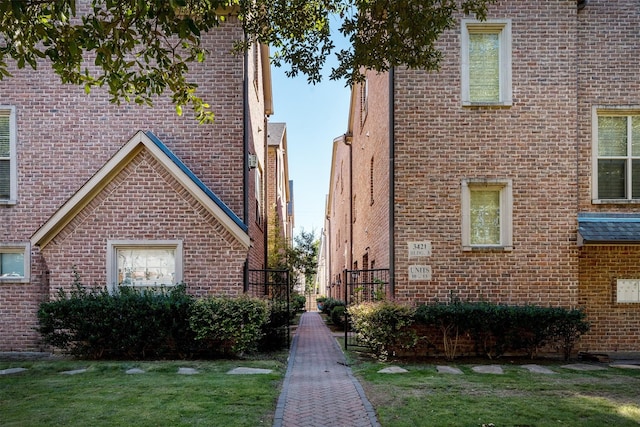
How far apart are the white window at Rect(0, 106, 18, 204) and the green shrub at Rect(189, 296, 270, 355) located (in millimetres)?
5425

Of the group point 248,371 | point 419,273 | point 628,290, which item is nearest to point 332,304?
point 419,273

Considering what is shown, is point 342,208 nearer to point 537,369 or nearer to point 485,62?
point 485,62

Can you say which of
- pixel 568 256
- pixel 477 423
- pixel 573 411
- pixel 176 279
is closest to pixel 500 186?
pixel 568 256

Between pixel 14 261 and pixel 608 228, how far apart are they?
527 inches

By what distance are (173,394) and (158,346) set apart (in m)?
3.34

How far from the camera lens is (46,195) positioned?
38.4 feet

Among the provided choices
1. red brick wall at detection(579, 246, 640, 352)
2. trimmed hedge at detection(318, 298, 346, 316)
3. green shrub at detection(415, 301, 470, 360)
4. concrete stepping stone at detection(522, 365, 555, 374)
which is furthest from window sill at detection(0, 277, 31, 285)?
red brick wall at detection(579, 246, 640, 352)

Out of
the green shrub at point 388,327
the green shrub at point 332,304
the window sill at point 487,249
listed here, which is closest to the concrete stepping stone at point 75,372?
the green shrub at point 388,327

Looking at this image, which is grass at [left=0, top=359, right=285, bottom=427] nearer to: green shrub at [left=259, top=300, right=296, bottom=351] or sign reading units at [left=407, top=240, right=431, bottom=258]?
green shrub at [left=259, top=300, right=296, bottom=351]

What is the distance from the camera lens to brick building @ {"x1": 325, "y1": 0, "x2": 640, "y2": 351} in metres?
11.1

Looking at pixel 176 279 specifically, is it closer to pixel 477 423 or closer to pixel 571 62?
pixel 477 423

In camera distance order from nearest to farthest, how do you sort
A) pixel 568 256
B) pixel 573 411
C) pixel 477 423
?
pixel 477 423
pixel 573 411
pixel 568 256

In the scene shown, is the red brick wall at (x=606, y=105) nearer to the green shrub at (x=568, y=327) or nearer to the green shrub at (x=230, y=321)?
the green shrub at (x=568, y=327)

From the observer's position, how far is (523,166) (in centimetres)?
1120
